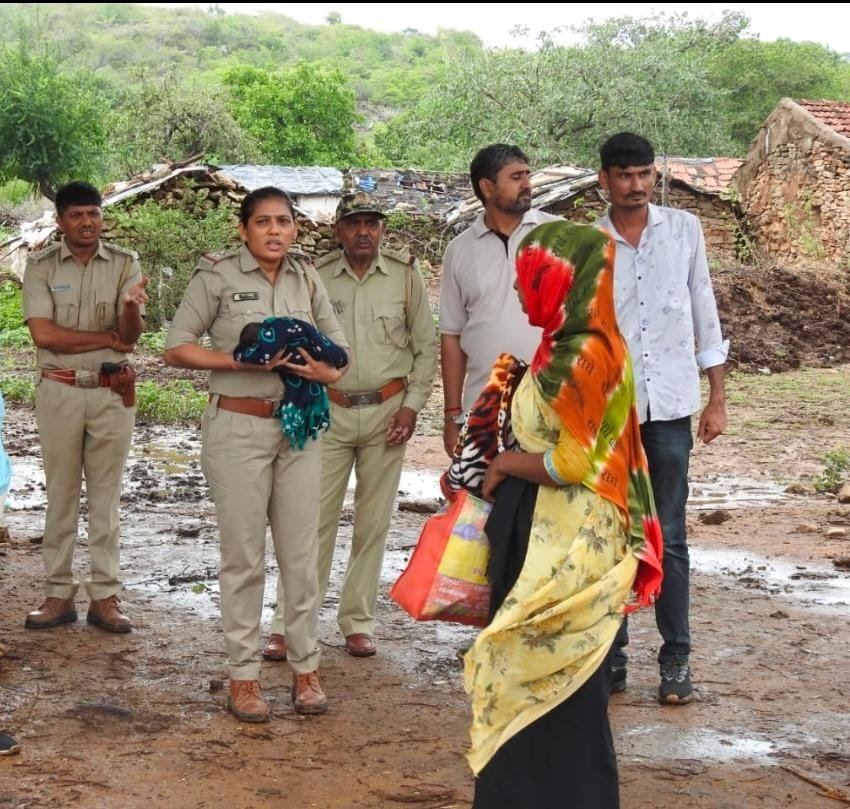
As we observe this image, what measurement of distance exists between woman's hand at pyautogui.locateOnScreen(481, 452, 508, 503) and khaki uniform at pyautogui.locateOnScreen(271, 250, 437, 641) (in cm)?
197

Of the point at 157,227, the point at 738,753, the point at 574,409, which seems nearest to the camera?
the point at 574,409

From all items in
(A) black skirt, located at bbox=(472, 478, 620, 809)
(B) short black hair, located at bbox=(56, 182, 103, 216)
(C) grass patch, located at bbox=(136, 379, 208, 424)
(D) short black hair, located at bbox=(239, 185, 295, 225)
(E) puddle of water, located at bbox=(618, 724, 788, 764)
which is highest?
(D) short black hair, located at bbox=(239, 185, 295, 225)

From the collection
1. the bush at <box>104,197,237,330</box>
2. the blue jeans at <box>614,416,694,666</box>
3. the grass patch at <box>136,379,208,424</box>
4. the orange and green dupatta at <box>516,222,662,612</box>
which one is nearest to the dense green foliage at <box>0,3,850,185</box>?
the bush at <box>104,197,237,330</box>

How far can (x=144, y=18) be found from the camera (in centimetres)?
11550

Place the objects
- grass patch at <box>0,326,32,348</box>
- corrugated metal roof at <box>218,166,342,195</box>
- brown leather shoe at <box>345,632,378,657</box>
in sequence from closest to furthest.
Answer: brown leather shoe at <box>345,632,378,657</box> < grass patch at <box>0,326,32,348</box> < corrugated metal roof at <box>218,166,342,195</box>

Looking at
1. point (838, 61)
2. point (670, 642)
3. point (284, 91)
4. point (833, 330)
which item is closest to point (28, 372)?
point (833, 330)

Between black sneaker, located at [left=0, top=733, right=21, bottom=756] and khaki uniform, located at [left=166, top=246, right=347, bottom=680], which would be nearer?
black sneaker, located at [left=0, top=733, right=21, bottom=756]

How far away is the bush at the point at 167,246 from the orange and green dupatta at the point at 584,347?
49.4 ft

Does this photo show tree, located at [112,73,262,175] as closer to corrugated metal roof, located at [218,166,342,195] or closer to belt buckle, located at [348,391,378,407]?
corrugated metal roof, located at [218,166,342,195]

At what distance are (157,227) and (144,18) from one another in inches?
4118

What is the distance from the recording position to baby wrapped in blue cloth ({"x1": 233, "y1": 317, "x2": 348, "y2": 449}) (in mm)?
4672

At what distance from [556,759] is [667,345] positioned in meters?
1.99

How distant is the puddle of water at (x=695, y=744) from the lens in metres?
4.52

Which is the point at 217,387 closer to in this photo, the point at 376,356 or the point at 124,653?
the point at 376,356
